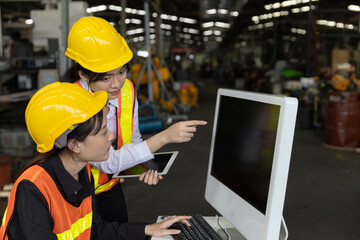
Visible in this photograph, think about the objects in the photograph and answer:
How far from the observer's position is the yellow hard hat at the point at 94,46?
1553 millimetres

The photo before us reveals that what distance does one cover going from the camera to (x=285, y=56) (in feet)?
47.8

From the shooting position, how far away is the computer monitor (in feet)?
3.82

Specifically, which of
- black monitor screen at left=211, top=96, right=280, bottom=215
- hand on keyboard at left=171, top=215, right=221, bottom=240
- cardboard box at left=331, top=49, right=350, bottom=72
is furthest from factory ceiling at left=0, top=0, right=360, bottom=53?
hand on keyboard at left=171, top=215, right=221, bottom=240

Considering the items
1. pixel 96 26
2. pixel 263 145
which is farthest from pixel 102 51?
pixel 263 145

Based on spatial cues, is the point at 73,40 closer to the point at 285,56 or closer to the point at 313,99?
the point at 313,99

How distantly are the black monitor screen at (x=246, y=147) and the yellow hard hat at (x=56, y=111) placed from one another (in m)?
0.56

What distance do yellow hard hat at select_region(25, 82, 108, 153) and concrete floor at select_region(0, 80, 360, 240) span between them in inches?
104

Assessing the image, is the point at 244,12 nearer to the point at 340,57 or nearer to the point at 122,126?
the point at 340,57

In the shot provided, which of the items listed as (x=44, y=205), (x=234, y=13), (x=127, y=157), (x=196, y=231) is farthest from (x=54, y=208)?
(x=234, y=13)

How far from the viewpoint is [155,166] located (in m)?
1.60

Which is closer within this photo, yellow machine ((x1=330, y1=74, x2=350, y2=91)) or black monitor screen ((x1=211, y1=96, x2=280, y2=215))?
black monitor screen ((x1=211, y1=96, x2=280, y2=215))

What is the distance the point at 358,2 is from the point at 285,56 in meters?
5.05

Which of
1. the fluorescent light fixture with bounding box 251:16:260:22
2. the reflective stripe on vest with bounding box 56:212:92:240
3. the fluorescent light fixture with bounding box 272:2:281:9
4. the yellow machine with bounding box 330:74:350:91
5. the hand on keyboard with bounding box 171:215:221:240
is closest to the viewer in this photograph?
the reflective stripe on vest with bounding box 56:212:92:240

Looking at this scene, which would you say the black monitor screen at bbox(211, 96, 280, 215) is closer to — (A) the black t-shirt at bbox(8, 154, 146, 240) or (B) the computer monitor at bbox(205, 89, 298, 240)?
(B) the computer monitor at bbox(205, 89, 298, 240)
